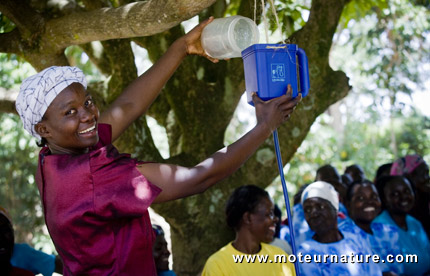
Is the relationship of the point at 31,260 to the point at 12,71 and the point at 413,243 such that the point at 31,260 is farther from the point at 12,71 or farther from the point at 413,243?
the point at 12,71

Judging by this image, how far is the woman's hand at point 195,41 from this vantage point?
2609 millimetres

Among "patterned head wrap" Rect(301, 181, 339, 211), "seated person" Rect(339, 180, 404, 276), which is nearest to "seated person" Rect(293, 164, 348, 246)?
"seated person" Rect(339, 180, 404, 276)

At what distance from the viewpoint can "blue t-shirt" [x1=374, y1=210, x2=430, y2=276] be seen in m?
4.98

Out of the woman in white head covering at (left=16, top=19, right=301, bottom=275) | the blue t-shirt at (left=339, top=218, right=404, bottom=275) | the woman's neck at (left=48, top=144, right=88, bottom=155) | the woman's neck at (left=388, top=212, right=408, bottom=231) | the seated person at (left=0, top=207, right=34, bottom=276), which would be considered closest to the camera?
the woman in white head covering at (left=16, top=19, right=301, bottom=275)

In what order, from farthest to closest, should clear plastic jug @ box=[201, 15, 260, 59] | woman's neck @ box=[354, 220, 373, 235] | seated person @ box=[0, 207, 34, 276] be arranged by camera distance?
woman's neck @ box=[354, 220, 373, 235] → seated person @ box=[0, 207, 34, 276] → clear plastic jug @ box=[201, 15, 260, 59]

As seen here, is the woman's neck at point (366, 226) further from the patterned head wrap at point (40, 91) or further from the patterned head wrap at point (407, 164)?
the patterned head wrap at point (40, 91)

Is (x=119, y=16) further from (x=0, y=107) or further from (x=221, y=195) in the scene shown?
(x=221, y=195)

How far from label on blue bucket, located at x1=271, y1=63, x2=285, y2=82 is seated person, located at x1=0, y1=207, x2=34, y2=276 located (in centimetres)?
225

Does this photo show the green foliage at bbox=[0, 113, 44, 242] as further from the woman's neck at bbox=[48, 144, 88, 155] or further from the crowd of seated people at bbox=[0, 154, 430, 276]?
the woman's neck at bbox=[48, 144, 88, 155]

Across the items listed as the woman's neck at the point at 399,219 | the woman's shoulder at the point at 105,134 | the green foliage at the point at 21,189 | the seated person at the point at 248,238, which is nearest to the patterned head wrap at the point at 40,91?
the woman's shoulder at the point at 105,134

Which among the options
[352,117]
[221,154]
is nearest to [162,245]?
[221,154]

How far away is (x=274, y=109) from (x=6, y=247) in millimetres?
2254

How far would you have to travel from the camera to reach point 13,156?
1001cm

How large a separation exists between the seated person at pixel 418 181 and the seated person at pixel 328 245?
1936 mm
